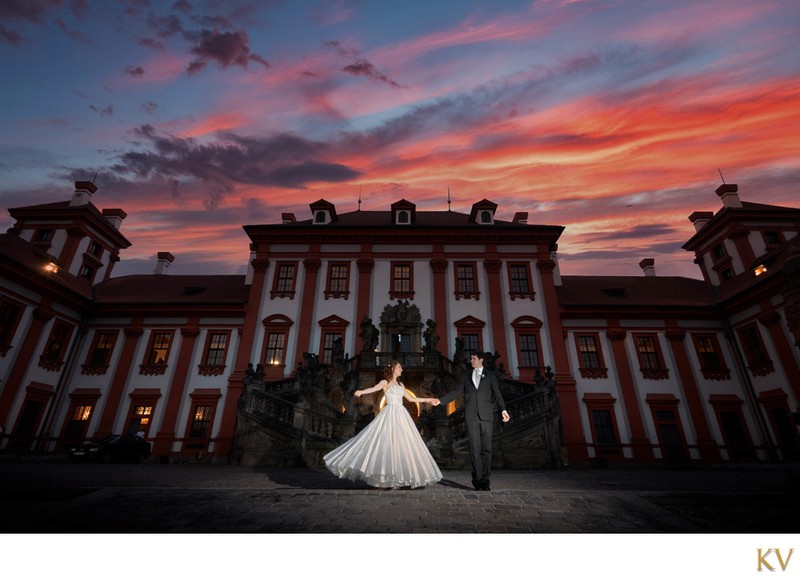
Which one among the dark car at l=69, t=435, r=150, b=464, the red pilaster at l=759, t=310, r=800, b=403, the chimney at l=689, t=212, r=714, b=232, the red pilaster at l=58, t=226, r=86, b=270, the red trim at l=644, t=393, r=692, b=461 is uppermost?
the chimney at l=689, t=212, r=714, b=232

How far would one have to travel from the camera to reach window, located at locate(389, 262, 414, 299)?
21.5 metres

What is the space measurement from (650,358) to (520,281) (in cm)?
858

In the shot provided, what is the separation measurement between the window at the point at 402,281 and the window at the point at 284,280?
241 inches

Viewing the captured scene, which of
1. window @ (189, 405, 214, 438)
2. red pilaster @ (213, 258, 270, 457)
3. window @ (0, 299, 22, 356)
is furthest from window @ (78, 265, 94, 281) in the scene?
window @ (189, 405, 214, 438)

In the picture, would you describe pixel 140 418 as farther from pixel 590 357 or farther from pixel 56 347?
pixel 590 357

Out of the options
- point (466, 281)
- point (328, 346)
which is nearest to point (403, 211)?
point (466, 281)

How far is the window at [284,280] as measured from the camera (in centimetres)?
2173

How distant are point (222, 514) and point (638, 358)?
22968 mm

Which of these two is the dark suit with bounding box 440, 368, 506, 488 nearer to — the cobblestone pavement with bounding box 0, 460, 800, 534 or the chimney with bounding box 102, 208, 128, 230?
the cobblestone pavement with bounding box 0, 460, 800, 534

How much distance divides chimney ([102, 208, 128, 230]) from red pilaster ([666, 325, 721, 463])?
39.0 metres

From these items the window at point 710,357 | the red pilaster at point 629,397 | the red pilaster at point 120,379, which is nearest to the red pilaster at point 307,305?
the red pilaster at point 120,379
